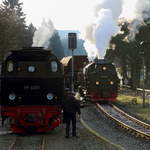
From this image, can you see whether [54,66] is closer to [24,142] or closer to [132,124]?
[24,142]

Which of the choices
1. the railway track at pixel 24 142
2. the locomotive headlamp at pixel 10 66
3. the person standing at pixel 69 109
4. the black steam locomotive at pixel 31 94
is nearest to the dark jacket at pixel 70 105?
the person standing at pixel 69 109

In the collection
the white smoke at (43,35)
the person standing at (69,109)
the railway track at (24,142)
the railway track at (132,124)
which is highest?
the white smoke at (43,35)

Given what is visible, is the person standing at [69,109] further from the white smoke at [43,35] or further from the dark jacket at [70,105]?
the white smoke at [43,35]

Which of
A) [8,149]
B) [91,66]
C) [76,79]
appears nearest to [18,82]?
[8,149]

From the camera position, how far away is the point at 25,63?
16.0m

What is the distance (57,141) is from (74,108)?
54.1 inches

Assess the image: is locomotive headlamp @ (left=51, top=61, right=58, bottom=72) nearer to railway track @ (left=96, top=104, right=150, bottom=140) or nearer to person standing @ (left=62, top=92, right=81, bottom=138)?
person standing @ (left=62, top=92, right=81, bottom=138)

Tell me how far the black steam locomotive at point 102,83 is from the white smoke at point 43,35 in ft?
145

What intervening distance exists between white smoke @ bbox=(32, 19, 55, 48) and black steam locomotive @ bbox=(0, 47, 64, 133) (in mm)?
57916

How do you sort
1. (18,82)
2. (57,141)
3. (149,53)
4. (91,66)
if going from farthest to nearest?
1. (149,53)
2. (91,66)
3. (18,82)
4. (57,141)

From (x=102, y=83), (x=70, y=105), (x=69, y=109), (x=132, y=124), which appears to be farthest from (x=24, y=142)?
(x=102, y=83)

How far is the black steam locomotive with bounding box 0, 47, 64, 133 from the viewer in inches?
603

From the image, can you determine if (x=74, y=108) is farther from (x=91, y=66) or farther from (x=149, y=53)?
(x=149, y=53)

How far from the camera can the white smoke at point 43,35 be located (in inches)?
3073
